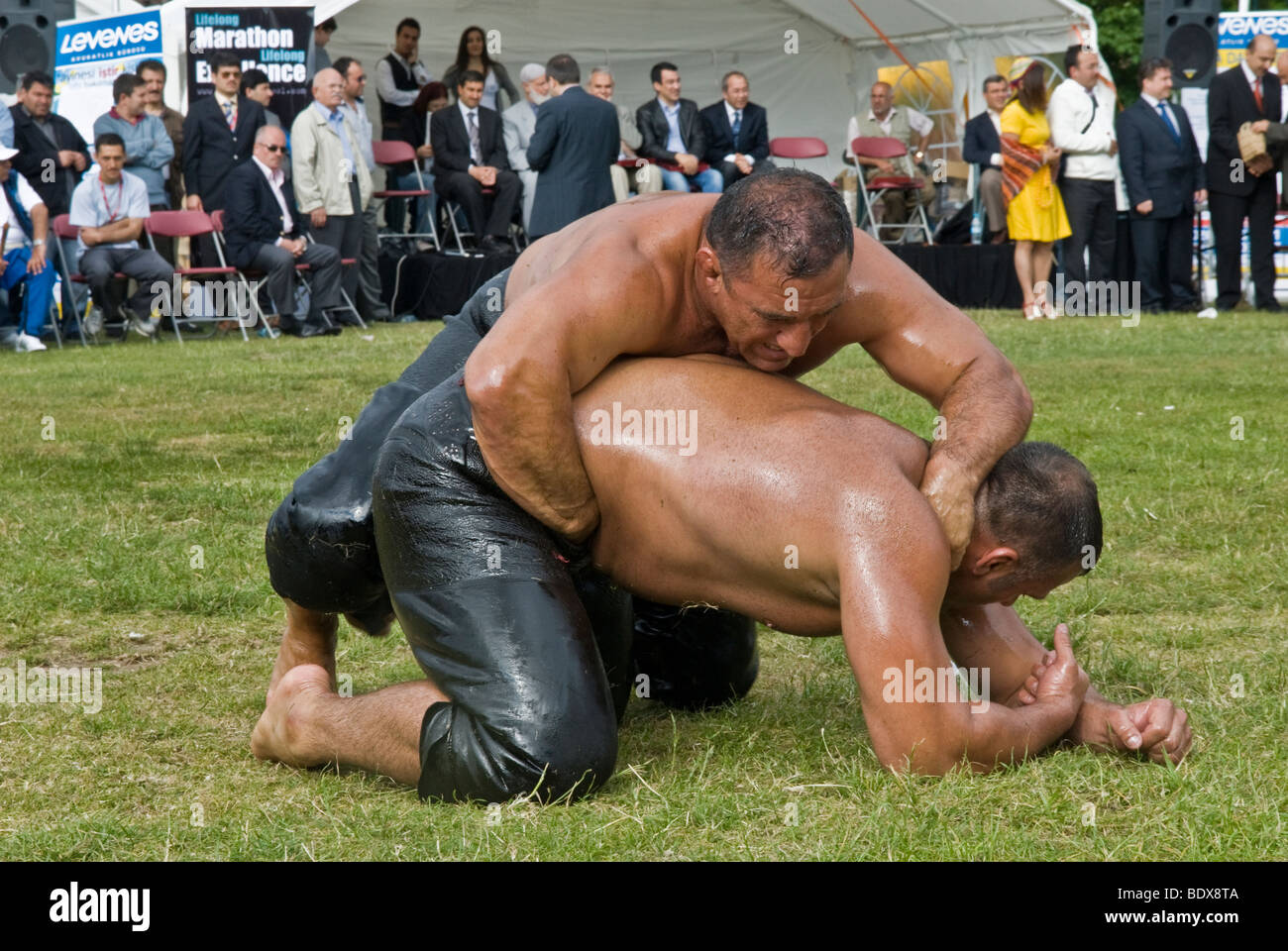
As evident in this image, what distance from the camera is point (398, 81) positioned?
15.4m

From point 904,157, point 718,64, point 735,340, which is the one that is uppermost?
point 718,64

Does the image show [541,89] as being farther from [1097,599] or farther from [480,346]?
[480,346]

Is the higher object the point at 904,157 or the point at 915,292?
the point at 904,157

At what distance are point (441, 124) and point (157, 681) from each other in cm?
1109

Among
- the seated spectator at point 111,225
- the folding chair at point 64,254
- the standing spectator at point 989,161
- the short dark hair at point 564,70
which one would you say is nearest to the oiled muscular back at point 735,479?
the short dark hair at point 564,70

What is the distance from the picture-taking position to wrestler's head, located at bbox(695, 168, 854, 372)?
3.12 m

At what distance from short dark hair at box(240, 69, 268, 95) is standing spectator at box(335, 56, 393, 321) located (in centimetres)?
62

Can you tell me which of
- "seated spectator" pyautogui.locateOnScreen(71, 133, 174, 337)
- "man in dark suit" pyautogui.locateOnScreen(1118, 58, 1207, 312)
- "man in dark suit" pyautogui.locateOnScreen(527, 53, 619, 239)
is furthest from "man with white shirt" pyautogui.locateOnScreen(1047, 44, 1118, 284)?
"seated spectator" pyautogui.locateOnScreen(71, 133, 174, 337)

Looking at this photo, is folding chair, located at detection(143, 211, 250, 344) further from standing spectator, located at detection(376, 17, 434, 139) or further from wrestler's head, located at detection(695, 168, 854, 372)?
wrestler's head, located at detection(695, 168, 854, 372)

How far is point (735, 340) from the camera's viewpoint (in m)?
3.31

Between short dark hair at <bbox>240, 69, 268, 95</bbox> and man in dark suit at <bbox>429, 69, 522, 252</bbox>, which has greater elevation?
short dark hair at <bbox>240, 69, 268, 95</bbox>

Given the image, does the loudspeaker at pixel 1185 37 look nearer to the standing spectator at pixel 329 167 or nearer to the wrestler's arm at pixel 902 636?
the standing spectator at pixel 329 167

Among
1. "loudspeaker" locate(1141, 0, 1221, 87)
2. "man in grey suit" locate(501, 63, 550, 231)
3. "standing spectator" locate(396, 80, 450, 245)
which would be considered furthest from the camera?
"loudspeaker" locate(1141, 0, 1221, 87)
